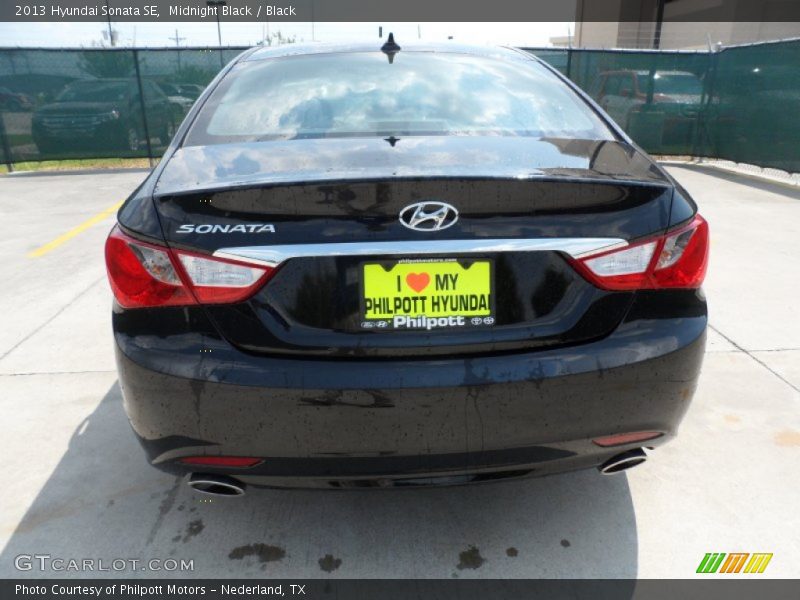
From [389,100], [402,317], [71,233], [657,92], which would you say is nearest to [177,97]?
[71,233]

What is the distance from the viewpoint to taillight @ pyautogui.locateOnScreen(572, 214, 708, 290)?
176 cm

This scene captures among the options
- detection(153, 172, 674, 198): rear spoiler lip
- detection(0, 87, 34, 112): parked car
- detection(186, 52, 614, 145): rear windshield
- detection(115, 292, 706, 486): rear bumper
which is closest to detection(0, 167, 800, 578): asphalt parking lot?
detection(115, 292, 706, 486): rear bumper

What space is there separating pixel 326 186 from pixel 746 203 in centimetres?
766

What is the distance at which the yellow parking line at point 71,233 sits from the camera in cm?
585

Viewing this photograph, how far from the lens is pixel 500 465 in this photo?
181 cm

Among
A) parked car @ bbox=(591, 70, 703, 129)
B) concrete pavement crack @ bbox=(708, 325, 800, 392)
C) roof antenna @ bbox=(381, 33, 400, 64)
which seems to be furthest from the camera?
parked car @ bbox=(591, 70, 703, 129)

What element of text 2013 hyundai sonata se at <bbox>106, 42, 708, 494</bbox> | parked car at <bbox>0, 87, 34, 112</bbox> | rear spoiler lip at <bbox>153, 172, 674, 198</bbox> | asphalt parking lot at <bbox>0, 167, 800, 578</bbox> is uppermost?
A: rear spoiler lip at <bbox>153, 172, 674, 198</bbox>

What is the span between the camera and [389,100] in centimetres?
252

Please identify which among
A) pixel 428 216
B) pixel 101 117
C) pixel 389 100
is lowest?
pixel 101 117

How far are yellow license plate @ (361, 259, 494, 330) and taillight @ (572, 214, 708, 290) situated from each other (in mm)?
278

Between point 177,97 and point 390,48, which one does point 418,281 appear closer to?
point 390,48

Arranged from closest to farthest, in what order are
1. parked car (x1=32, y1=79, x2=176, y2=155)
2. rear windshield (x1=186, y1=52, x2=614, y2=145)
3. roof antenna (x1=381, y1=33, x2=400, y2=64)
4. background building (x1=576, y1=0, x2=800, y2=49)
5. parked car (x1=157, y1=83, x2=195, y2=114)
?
→ rear windshield (x1=186, y1=52, x2=614, y2=145) → roof antenna (x1=381, y1=33, x2=400, y2=64) → parked car (x1=32, y1=79, x2=176, y2=155) → parked car (x1=157, y1=83, x2=195, y2=114) → background building (x1=576, y1=0, x2=800, y2=49)

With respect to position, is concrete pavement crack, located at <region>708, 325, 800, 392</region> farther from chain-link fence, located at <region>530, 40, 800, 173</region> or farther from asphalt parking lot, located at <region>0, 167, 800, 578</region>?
chain-link fence, located at <region>530, 40, 800, 173</region>

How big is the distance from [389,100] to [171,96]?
10.8m
